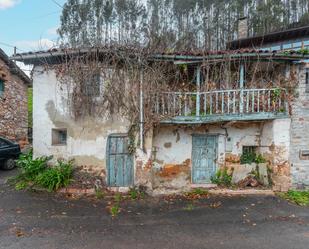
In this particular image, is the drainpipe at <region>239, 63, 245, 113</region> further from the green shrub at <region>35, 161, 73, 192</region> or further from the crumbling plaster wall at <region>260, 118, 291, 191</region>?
the green shrub at <region>35, 161, 73, 192</region>

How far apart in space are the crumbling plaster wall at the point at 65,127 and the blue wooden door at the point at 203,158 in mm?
2729

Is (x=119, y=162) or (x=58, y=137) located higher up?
(x=58, y=137)

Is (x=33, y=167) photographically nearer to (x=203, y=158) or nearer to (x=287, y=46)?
(x=203, y=158)

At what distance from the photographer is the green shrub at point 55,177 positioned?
822cm

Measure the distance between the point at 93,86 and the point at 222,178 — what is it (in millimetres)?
5629

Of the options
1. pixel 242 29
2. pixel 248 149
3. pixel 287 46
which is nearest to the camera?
pixel 248 149

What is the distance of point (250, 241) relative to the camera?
210 inches

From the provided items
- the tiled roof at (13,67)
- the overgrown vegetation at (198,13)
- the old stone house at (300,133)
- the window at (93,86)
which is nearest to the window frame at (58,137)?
the window at (93,86)

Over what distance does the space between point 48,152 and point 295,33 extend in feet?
46.6

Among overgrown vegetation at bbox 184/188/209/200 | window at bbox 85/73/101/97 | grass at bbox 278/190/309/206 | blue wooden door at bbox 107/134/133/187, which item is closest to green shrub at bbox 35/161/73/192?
blue wooden door at bbox 107/134/133/187

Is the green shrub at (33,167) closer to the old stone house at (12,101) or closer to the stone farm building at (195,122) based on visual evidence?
the stone farm building at (195,122)

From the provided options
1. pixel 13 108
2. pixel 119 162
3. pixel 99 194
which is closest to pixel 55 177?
pixel 99 194

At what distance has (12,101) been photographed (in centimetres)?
1471

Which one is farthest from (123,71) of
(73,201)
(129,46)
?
(73,201)
